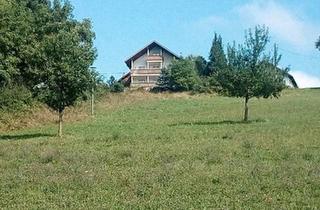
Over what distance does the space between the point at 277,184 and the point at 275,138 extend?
10710 millimetres

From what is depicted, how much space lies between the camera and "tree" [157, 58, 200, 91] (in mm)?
84625

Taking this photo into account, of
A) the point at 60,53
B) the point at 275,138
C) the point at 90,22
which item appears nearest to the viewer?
the point at 275,138

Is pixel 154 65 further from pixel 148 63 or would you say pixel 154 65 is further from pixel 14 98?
pixel 14 98

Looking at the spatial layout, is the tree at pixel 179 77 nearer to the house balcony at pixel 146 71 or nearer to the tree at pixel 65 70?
the house balcony at pixel 146 71

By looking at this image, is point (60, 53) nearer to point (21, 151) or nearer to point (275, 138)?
point (21, 151)

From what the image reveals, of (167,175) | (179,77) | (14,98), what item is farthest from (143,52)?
(167,175)

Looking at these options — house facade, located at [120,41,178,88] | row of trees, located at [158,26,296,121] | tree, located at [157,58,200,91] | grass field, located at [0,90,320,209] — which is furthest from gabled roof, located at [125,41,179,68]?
grass field, located at [0,90,320,209]

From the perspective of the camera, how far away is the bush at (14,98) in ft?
123

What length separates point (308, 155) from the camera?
1678cm

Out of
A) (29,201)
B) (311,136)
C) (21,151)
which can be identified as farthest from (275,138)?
(29,201)

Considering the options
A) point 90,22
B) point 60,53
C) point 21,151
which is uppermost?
point 90,22

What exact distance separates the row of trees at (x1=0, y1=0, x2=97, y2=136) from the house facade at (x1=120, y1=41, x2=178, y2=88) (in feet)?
175

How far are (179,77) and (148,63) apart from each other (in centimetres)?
2077

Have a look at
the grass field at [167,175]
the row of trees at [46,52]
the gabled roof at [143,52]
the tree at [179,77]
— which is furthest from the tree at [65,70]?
the gabled roof at [143,52]
